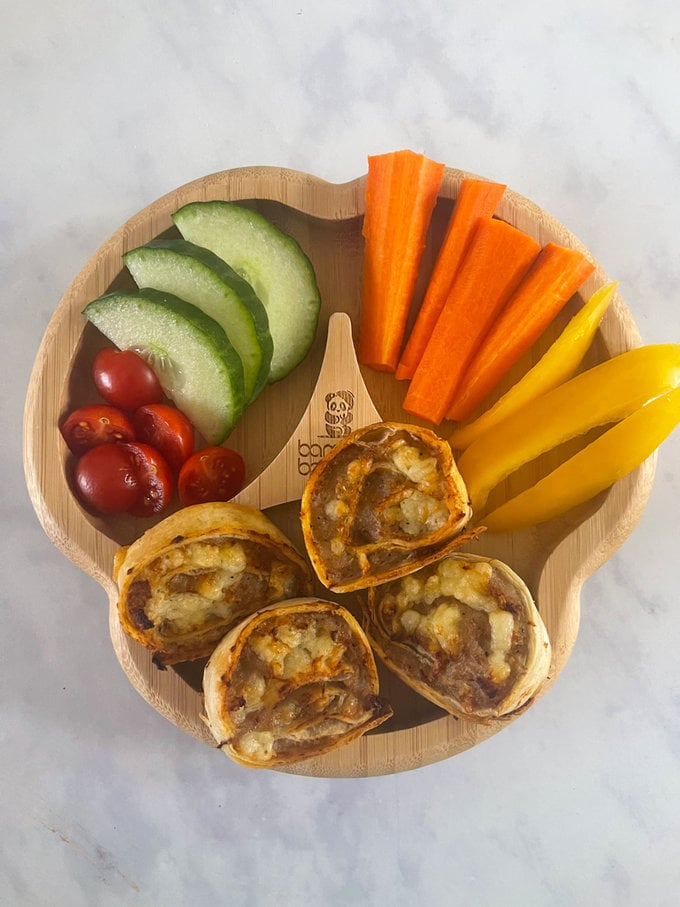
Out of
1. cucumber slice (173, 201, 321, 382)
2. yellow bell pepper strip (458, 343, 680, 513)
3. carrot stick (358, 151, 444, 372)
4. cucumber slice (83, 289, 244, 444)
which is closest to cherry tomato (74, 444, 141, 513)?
cucumber slice (83, 289, 244, 444)

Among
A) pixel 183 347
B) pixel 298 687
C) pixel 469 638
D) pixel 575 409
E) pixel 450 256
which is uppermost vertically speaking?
pixel 450 256

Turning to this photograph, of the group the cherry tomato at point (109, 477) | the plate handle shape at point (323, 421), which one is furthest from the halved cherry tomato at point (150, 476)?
the plate handle shape at point (323, 421)

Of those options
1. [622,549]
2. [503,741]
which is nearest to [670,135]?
[622,549]

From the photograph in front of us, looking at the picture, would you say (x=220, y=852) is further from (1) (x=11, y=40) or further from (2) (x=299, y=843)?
(1) (x=11, y=40)

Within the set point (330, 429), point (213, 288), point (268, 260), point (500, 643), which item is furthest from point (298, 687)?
point (268, 260)

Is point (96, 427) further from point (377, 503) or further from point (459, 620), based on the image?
point (459, 620)

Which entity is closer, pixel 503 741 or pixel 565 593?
pixel 565 593

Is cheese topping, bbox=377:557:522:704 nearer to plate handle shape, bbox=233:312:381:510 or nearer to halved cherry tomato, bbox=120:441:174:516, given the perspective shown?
plate handle shape, bbox=233:312:381:510
